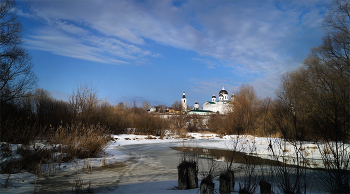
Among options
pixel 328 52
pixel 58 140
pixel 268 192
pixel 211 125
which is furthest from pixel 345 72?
pixel 211 125

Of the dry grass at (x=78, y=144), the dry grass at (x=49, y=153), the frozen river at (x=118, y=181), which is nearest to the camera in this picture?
the frozen river at (x=118, y=181)

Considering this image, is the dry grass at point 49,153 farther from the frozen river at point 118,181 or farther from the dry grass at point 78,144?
the frozen river at point 118,181

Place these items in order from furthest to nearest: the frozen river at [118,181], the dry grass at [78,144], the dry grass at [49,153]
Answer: the dry grass at [78,144] < the dry grass at [49,153] < the frozen river at [118,181]

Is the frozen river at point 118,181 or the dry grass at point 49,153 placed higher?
the dry grass at point 49,153

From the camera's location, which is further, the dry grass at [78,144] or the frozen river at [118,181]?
the dry grass at [78,144]

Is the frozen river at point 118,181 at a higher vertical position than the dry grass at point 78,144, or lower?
lower

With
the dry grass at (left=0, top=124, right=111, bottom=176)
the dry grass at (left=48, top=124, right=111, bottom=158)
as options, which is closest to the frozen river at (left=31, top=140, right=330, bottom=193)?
the dry grass at (left=0, top=124, right=111, bottom=176)

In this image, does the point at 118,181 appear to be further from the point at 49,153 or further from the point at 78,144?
the point at 78,144

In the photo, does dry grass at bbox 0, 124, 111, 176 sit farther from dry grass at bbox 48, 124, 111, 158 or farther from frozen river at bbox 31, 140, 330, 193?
frozen river at bbox 31, 140, 330, 193

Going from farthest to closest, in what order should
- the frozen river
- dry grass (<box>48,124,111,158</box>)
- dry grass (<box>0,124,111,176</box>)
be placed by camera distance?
dry grass (<box>48,124,111,158</box>), dry grass (<box>0,124,111,176</box>), the frozen river

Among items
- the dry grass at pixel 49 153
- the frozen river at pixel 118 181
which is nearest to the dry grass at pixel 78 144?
the dry grass at pixel 49 153

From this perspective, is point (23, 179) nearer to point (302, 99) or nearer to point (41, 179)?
point (41, 179)

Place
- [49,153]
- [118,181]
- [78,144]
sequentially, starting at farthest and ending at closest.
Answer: [78,144], [49,153], [118,181]

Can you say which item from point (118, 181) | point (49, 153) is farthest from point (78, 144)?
point (118, 181)
